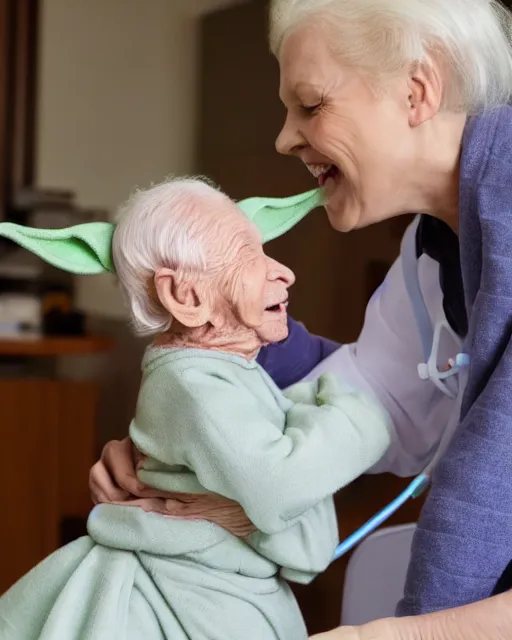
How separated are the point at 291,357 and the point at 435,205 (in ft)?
0.84

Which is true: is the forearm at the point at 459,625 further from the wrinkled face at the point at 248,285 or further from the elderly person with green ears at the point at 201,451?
the wrinkled face at the point at 248,285

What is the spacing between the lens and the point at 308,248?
2.24m

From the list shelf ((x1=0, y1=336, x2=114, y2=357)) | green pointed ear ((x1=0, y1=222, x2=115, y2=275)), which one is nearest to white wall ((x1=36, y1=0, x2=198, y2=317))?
shelf ((x1=0, y1=336, x2=114, y2=357))

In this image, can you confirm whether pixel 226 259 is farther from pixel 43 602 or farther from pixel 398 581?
pixel 398 581

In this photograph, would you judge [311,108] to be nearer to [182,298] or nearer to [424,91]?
[424,91]

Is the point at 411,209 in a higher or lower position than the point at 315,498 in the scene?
higher

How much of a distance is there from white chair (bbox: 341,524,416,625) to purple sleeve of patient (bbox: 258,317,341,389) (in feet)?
0.99

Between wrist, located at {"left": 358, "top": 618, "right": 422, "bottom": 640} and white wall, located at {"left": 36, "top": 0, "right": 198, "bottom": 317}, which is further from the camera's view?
white wall, located at {"left": 36, "top": 0, "right": 198, "bottom": 317}

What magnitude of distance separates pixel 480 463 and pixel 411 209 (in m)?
0.36

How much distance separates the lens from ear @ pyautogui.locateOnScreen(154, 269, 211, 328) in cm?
75

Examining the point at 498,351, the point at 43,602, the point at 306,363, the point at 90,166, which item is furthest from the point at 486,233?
the point at 90,166

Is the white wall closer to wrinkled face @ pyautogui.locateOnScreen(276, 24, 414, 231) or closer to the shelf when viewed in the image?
the shelf

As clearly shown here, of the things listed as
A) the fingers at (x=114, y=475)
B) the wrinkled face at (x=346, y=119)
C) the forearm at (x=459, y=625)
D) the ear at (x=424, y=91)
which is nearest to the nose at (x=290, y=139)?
the wrinkled face at (x=346, y=119)

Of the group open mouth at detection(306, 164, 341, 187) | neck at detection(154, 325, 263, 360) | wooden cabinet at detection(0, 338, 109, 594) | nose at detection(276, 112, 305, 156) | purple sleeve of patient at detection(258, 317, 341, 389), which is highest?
nose at detection(276, 112, 305, 156)
